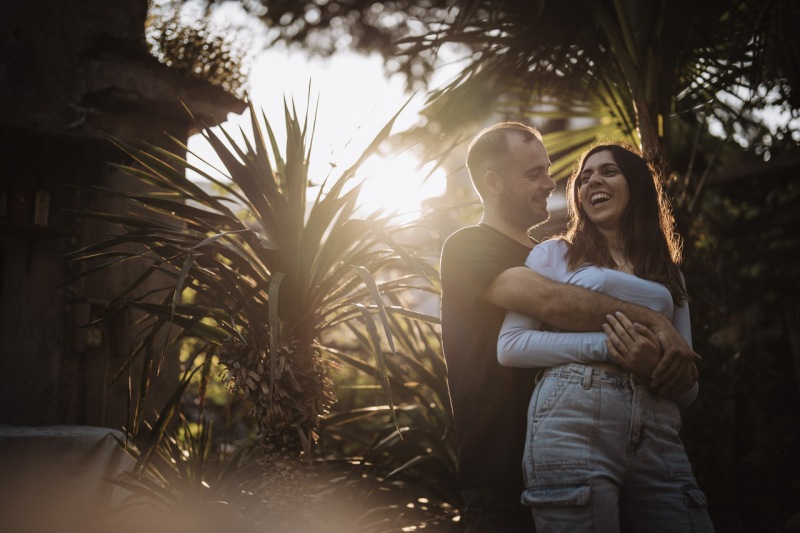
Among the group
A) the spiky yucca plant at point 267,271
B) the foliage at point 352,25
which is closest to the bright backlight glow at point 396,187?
the spiky yucca plant at point 267,271

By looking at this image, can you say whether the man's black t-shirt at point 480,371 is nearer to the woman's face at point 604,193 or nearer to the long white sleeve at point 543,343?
the long white sleeve at point 543,343

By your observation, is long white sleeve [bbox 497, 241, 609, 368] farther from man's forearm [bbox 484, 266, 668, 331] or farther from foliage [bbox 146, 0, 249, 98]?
foliage [bbox 146, 0, 249, 98]

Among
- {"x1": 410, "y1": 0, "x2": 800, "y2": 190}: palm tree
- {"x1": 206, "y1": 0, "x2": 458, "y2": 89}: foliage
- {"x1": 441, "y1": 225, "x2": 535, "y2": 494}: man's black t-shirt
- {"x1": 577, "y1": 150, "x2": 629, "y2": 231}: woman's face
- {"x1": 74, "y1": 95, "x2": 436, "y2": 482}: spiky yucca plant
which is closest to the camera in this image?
{"x1": 441, "y1": 225, "x2": 535, "y2": 494}: man's black t-shirt

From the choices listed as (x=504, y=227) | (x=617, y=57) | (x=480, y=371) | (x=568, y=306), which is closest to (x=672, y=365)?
(x=568, y=306)

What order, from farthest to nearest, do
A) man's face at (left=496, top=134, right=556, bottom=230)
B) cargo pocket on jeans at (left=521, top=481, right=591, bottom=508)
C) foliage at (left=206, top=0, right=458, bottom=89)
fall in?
foliage at (left=206, top=0, right=458, bottom=89), man's face at (left=496, top=134, right=556, bottom=230), cargo pocket on jeans at (left=521, top=481, right=591, bottom=508)

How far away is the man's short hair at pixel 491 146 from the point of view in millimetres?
2340

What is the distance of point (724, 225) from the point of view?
7582mm

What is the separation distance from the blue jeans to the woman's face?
0.51 m

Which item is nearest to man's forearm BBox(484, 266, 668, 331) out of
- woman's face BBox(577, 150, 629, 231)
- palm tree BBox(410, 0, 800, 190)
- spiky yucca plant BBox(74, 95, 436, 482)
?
woman's face BBox(577, 150, 629, 231)

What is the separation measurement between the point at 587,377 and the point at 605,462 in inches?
8.2

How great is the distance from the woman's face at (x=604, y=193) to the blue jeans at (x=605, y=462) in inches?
20.0

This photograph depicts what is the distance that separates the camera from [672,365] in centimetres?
171

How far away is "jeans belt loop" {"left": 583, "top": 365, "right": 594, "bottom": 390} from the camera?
1.71 metres

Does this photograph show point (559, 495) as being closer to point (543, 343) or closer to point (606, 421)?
point (606, 421)
